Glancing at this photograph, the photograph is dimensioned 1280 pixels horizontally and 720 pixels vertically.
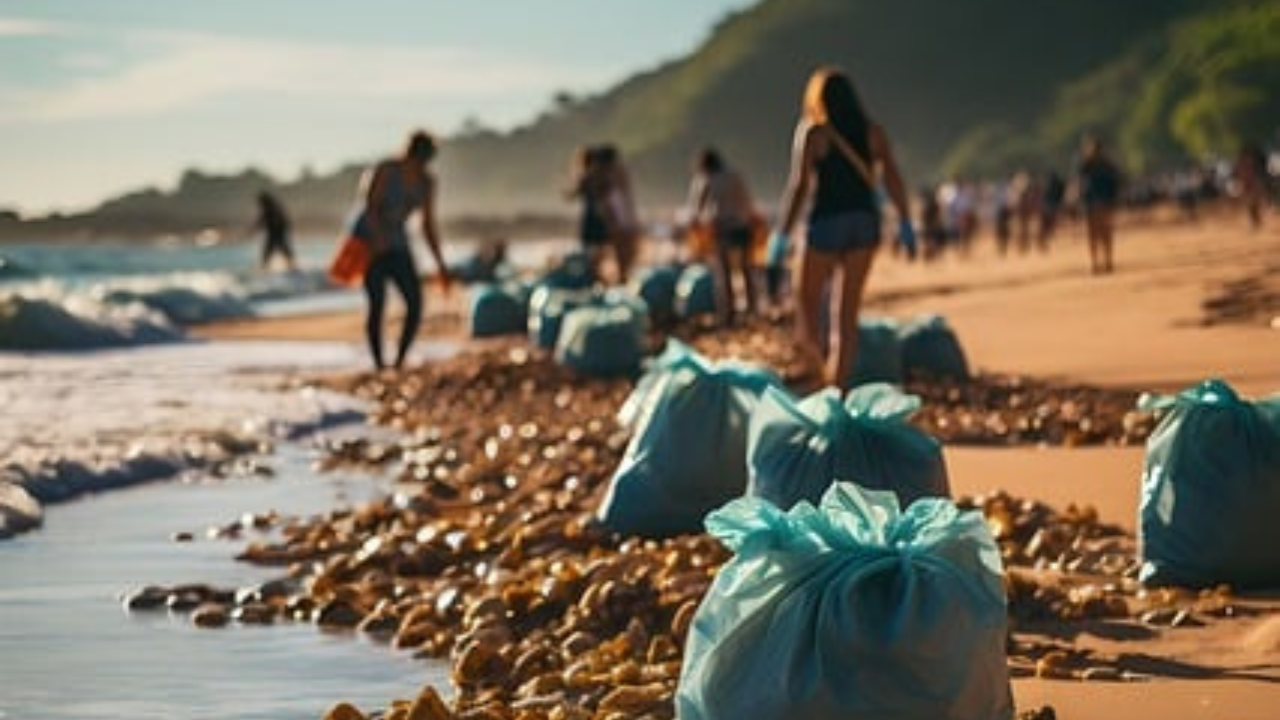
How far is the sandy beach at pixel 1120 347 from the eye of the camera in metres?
4.19

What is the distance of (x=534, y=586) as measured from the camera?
5.66m

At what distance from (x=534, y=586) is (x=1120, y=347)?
7.90 m

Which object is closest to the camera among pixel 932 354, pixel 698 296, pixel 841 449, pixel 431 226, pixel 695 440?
pixel 841 449

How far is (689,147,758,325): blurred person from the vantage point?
1638 cm

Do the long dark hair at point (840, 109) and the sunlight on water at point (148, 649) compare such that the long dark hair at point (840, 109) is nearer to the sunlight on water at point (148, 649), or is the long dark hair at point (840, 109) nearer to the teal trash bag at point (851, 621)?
the sunlight on water at point (148, 649)

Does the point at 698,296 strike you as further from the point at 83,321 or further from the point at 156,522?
the point at 156,522

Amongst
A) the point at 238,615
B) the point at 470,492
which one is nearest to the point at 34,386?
the point at 470,492

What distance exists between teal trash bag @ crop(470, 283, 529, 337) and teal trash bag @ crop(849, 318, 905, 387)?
8888 mm

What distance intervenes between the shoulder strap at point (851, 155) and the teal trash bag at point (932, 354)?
7.96 feet

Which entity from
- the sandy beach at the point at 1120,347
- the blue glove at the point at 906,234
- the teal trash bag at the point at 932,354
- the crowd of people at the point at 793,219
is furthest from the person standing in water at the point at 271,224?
the blue glove at the point at 906,234

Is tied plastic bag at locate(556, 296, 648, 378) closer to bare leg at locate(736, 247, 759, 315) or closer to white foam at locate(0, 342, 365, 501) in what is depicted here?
white foam at locate(0, 342, 365, 501)

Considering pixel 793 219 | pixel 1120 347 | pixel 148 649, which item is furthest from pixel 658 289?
pixel 148 649

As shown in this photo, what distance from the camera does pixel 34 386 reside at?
1517 cm

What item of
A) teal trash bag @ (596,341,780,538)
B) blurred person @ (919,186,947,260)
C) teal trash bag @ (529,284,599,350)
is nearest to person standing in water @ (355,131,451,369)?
teal trash bag @ (529,284,599,350)
